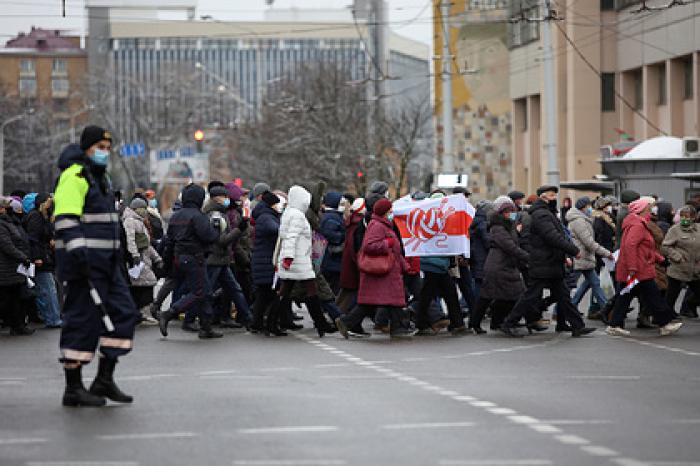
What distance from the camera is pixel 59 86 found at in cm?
18762

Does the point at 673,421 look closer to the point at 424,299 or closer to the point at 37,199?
the point at 424,299

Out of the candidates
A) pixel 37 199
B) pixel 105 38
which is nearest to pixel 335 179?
pixel 37 199

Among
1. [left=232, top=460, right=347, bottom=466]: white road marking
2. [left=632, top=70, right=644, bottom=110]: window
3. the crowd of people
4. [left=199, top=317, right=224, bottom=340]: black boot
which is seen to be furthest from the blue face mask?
[left=632, top=70, right=644, bottom=110]: window

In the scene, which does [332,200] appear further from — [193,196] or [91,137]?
[91,137]

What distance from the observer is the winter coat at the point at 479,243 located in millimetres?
23234

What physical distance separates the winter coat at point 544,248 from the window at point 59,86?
16554 centimetres

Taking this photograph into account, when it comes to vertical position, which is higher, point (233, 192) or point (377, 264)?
point (233, 192)

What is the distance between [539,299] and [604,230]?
486cm

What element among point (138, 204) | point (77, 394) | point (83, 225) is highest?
point (138, 204)

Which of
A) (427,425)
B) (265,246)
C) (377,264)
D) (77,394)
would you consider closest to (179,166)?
(265,246)

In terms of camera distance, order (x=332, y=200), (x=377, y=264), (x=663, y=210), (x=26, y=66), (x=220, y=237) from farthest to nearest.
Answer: (x=26, y=66) < (x=663, y=210) < (x=332, y=200) < (x=220, y=237) < (x=377, y=264)

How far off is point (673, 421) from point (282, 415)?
2.54 meters

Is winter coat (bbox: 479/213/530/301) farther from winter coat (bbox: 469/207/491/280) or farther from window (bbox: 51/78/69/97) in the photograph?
window (bbox: 51/78/69/97)

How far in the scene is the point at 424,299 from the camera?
21172mm
